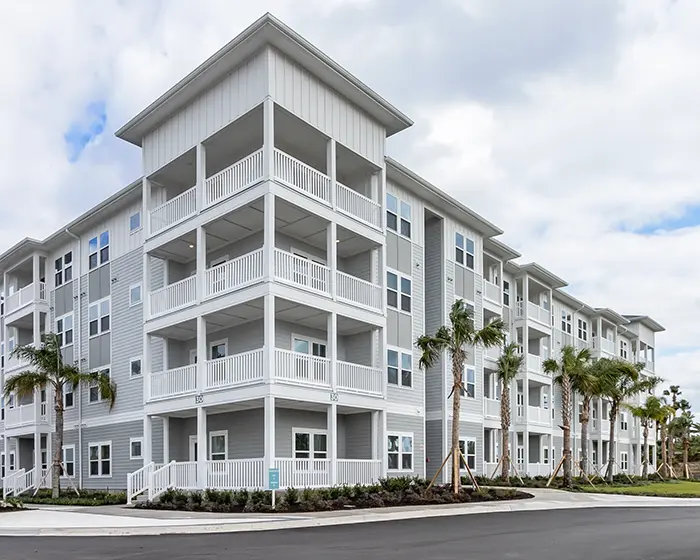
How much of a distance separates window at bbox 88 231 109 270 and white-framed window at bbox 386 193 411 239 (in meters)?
13.8

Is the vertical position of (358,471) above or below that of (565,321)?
below

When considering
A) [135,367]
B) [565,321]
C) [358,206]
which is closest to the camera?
[358,206]

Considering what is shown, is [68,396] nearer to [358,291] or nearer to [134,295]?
[134,295]

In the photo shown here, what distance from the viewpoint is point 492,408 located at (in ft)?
128

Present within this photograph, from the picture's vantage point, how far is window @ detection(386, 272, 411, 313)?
1209 inches

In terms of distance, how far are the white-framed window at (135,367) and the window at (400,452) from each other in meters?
11.3

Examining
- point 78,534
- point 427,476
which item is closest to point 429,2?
point 78,534

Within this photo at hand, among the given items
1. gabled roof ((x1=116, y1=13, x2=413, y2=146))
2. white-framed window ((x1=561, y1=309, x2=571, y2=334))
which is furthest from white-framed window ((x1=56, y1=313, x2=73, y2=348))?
white-framed window ((x1=561, y1=309, x2=571, y2=334))

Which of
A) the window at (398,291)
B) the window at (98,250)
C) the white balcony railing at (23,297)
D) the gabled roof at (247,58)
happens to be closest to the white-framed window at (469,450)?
the window at (398,291)

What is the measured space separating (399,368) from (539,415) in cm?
1720

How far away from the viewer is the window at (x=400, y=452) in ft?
96.7

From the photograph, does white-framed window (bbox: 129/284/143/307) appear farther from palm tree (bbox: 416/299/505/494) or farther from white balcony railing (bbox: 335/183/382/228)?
palm tree (bbox: 416/299/505/494)

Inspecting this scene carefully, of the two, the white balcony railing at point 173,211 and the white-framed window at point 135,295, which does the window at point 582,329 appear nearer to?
the white-framed window at point 135,295

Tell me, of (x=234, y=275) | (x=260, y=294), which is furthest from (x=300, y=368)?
(x=234, y=275)
